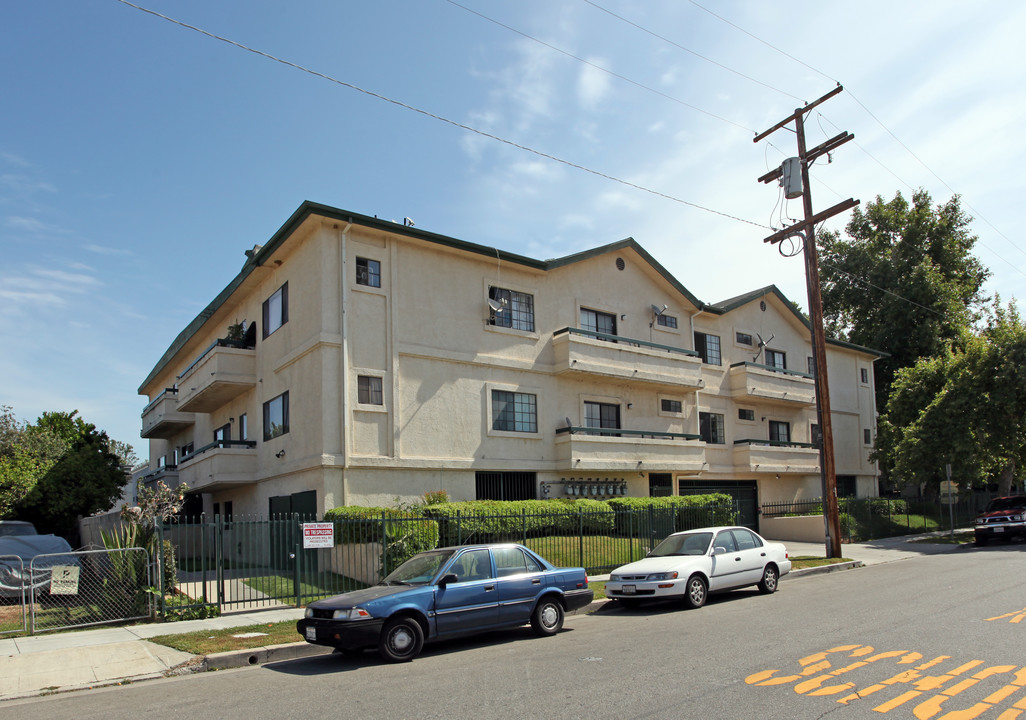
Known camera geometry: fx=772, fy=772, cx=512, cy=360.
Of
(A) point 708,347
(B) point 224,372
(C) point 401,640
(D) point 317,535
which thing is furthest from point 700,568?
(A) point 708,347

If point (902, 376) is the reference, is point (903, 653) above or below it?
below

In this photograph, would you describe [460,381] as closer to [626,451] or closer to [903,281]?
[626,451]

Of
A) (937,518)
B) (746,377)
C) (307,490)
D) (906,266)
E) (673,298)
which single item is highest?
(906,266)

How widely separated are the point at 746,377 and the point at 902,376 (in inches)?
406

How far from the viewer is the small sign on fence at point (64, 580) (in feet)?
41.5

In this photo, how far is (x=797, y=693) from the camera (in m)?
7.04

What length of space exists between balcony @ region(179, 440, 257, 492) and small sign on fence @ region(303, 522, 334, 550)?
9.33 m

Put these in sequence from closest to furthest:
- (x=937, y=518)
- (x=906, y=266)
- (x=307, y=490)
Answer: (x=307, y=490) < (x=937, y=518) < (x=906, y=266)

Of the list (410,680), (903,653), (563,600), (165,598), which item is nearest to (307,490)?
(165,598)

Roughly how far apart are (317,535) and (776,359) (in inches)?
985

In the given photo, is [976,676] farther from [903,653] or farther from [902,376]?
[902,376]

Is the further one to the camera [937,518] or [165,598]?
[937,518]

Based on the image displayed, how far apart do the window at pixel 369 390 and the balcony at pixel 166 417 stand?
462 inches

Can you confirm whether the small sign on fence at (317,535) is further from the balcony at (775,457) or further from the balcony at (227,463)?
the balcony at (775,457)
